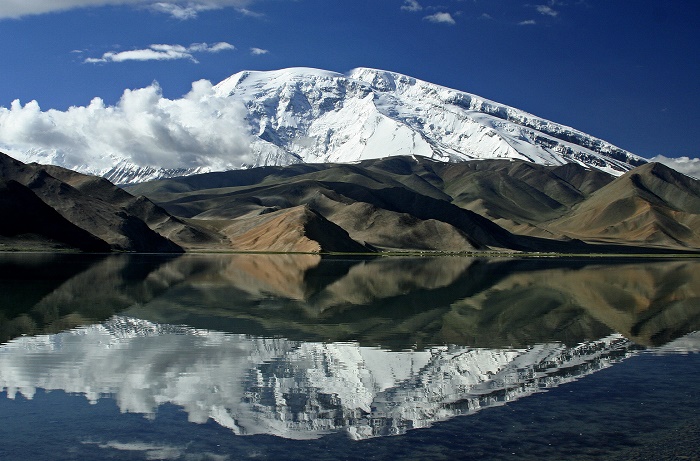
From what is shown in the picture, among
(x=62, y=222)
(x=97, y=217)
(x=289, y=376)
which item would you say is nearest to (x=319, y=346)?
(x=289, y=376)

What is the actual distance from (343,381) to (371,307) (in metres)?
24.9

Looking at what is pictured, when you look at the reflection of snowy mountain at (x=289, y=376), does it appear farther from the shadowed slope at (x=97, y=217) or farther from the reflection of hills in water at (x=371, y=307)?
the shadowed slope at (x=97, y=217)

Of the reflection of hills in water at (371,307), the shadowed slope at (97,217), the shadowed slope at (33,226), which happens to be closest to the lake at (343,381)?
the reflection of hills in water at (371,307)

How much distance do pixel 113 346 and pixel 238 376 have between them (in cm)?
851

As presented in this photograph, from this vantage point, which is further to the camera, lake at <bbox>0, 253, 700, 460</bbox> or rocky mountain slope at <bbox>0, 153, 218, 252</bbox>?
rocky mountain slope at <bbox>0, 153, 218, 252</bbox>

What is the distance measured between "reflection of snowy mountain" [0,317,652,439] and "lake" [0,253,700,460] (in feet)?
0.29

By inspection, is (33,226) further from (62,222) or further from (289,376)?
(289,376)

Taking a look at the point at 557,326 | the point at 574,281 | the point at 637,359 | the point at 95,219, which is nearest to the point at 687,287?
the point at 574,281

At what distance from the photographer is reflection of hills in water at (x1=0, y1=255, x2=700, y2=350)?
36375 millimetres

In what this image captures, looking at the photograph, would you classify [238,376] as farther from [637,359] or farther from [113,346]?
[637,359]

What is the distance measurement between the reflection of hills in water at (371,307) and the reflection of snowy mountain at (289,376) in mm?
3026

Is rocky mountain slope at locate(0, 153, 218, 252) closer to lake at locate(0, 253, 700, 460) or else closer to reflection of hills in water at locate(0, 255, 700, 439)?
reflection of hills in water at locate(0, 255, 700, 439)

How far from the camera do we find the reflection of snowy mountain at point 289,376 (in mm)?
19875

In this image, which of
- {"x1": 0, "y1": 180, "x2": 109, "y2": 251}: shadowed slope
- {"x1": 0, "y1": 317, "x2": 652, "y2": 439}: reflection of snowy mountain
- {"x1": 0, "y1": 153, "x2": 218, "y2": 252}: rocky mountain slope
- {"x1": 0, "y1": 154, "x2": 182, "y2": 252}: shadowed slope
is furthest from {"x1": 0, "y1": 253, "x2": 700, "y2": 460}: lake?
{"x1": 0, "y1": 154, "x2": 182, "y2": 252}: shadowed slope
